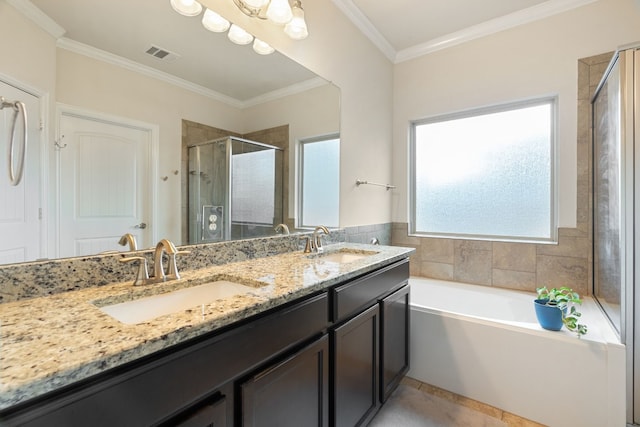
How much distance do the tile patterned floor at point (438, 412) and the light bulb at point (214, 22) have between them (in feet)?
7.27

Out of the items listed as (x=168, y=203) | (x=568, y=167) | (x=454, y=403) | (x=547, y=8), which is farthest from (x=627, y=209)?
(x=168, y=203)

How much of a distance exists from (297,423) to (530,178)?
252 cm

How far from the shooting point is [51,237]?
0.94 m

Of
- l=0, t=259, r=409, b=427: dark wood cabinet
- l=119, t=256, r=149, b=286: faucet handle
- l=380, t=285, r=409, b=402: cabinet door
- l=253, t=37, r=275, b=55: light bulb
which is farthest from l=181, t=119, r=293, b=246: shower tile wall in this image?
l=380, t=285, r=409, b=402: cabinet door

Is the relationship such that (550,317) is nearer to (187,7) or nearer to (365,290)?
(365,290)

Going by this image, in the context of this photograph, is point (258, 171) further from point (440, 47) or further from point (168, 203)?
point (440, 47)

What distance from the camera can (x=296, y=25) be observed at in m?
1.68

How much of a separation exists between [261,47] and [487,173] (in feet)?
7.08

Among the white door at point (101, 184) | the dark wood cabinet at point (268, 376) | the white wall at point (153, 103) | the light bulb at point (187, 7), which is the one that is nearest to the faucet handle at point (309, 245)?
the dark wood cabinet at point (268, 376)

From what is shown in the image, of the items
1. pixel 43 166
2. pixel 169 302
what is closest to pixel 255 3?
pixel 43 166

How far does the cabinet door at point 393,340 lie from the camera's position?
1574 millimetres

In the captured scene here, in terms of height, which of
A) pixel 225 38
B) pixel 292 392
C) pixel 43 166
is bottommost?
pixel 292 392

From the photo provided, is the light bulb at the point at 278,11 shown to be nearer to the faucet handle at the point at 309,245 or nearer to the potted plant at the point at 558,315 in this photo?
the faucet handle at the point at 309,245

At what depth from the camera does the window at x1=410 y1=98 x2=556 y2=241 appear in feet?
7.84
